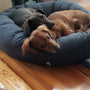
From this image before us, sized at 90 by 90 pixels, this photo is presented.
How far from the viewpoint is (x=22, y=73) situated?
5.88ft

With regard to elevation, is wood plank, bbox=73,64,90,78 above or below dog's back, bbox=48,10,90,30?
below

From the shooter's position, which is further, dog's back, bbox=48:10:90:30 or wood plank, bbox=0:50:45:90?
dog's back, bbox=48:10:90:30

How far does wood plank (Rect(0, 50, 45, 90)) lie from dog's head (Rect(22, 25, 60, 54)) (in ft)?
0.93

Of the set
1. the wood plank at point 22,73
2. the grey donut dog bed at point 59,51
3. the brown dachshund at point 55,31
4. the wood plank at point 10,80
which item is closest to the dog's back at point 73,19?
the brown dachshund at point 55,31

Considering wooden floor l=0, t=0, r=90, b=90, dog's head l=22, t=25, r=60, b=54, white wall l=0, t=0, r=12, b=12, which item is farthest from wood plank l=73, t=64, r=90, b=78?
white wall l=0, t=0, r=12, b=12

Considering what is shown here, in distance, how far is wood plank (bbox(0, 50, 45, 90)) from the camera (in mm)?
1630

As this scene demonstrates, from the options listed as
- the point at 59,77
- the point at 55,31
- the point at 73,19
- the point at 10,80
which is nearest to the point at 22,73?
the point at 10,80

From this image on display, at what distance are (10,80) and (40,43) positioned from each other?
0.52 m

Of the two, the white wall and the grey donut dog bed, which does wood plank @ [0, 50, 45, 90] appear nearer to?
the grey donut dog bed

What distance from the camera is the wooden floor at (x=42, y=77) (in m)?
1.62

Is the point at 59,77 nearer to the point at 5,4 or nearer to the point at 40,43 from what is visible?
the point at 40,43

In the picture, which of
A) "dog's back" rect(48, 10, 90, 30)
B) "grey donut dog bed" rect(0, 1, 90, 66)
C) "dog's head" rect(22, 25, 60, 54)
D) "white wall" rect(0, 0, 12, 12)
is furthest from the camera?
"white wall" rect(0, 0, 12, 12)

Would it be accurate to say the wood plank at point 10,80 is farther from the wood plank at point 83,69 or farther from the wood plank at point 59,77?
the wood plank at point 83,69

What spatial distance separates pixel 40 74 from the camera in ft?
5.81
